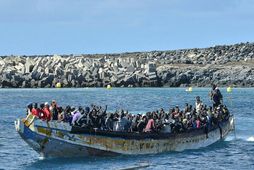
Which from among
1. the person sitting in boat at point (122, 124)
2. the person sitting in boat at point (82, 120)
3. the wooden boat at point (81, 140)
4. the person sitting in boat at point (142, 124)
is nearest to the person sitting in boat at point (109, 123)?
the person sitting in boat at point (122, 124)

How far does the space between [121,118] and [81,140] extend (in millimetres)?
2865

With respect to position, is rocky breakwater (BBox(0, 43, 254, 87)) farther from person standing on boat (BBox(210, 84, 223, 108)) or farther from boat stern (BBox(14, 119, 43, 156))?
boat stern (BBox(14, 119, 43, 156))

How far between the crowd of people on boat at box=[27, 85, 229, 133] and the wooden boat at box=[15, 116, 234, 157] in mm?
431

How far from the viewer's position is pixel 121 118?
3409 centimetres

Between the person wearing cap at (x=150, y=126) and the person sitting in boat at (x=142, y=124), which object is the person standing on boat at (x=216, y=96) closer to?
the person sitting in boat at (x=142, y=124)

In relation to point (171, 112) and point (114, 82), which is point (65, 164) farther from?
point (114, 82)

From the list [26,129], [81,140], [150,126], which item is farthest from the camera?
[150,126]

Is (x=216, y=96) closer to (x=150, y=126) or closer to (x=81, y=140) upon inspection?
(x=150, y=126)

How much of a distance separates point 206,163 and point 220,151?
17.1ft

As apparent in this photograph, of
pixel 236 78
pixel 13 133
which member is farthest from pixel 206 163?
pixel 236 78

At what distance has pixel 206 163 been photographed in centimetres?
3366

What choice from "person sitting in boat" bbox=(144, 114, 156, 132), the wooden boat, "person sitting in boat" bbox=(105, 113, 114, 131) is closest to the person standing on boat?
the wooden boat

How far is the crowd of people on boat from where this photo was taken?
32.5 meters

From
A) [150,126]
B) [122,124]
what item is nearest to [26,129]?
[122,124]
